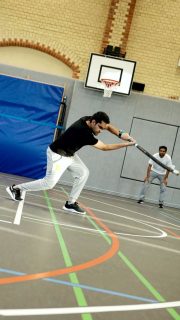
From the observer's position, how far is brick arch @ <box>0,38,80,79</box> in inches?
495

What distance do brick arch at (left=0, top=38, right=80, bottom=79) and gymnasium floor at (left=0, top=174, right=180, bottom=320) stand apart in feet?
26.2

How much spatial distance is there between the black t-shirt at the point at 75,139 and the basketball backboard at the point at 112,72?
560cm

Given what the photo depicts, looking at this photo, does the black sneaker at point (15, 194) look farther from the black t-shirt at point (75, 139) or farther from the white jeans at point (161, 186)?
the white jeans at point (161, 186)

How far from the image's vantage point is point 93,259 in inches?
141

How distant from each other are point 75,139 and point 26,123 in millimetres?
5874

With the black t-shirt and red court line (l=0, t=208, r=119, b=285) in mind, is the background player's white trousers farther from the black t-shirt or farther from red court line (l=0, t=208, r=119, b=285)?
red court line (l=0, t=208, r=119, b=285)

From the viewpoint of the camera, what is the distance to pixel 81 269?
10.5ft

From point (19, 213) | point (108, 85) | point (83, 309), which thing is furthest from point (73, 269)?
point (108, 85)

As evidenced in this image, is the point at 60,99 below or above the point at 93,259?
above

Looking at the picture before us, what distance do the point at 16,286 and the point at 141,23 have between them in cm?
1189

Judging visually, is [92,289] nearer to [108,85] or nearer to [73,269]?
[73,269]

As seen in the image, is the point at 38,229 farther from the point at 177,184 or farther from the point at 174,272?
the point at 177,184

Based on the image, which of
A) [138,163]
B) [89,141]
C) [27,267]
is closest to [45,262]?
[27,267]

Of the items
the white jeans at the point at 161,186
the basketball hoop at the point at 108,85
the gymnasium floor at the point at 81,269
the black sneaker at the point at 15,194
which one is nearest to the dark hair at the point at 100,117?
the gymnasium floor at the point at 81,269
